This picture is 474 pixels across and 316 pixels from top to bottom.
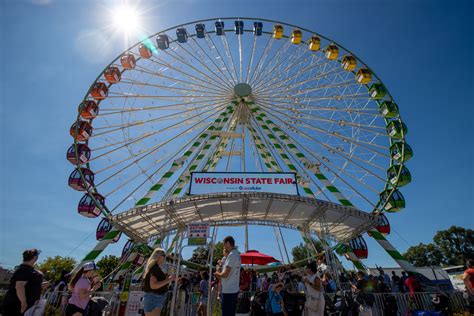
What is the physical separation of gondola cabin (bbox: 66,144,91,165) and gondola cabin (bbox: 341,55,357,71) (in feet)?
55.5

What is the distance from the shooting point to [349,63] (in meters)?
17.8

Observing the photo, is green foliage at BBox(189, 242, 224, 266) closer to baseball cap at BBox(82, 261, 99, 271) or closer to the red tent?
the red tent

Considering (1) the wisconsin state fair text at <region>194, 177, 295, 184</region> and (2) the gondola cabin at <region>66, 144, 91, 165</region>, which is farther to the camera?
(2) the gondola cabin at <region>66, 144, 91, 165</region>

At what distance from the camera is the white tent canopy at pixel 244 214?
12227 mm

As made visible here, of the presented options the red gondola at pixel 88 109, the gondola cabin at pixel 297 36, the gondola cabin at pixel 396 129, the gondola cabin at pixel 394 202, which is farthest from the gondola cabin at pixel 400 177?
the red gondola at pixel 88 109

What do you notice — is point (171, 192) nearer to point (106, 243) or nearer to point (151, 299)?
point (106, 243)

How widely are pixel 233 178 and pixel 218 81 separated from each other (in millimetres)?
8583

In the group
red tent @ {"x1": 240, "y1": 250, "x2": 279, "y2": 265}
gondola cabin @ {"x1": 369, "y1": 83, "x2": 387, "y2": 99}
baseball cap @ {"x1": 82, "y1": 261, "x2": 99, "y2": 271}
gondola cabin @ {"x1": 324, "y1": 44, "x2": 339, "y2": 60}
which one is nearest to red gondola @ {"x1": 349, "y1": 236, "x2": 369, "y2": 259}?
red tent @ {"x1": 240, "y1": 250, "x2": 279, "y2": 265}

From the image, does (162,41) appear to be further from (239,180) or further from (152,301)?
(152,301)

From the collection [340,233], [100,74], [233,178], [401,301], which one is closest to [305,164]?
[340,233]

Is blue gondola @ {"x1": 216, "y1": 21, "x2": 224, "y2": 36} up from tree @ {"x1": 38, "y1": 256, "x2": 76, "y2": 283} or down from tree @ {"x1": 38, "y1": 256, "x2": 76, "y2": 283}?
up

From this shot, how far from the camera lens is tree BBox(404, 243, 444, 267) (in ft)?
201

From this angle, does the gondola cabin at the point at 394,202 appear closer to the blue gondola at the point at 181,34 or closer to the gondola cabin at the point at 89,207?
the blue gondola at the point at 181,34

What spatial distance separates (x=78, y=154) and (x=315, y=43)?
53.5ft
